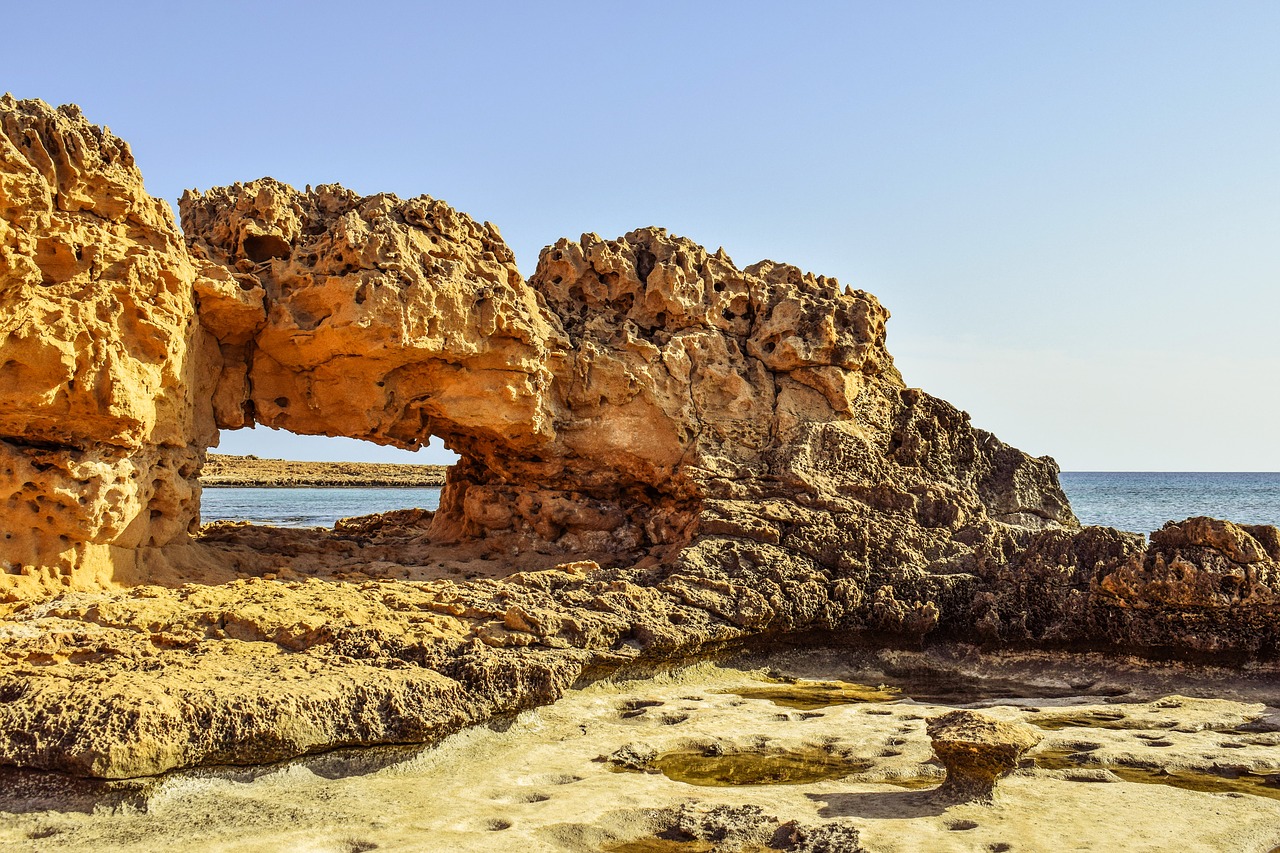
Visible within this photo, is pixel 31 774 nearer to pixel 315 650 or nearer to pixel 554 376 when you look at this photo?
pixel 315 650

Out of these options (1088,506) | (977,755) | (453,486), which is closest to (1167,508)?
(1088,506)

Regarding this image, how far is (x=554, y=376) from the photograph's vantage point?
896 cm

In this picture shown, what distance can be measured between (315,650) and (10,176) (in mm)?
3598

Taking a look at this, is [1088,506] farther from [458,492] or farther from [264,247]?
[264,247]

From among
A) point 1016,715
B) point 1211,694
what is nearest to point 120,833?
point 1016,715

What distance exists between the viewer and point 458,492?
10.0 m

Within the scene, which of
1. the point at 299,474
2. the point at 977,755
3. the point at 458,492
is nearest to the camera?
the point at 977,755

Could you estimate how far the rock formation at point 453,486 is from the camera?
19.0ft

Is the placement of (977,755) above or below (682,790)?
above

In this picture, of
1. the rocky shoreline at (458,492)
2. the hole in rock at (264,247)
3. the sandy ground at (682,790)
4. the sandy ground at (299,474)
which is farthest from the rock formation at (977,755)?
the sandy ground at (299,474)

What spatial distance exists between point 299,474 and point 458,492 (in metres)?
38.0

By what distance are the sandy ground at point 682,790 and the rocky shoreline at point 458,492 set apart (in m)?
0.18

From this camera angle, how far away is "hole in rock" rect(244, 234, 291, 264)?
8.11 meters

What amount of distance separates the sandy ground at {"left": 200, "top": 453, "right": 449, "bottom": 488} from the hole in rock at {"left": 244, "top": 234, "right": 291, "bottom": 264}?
110 ft
